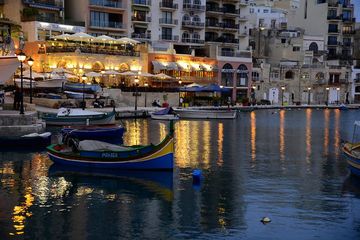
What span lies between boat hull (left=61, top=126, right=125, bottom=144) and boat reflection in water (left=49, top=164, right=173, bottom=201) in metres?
8.93

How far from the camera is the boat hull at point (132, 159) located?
88.7 ft

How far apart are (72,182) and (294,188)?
1047 cm

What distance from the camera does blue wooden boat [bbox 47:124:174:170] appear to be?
27.0 metres

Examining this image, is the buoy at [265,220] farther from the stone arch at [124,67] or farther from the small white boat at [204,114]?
the stone arch at [124,67]

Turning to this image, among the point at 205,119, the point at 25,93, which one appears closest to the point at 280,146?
the point at 205,119

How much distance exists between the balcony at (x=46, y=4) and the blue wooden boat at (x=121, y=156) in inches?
1832

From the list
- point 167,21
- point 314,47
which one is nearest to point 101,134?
point 167,21

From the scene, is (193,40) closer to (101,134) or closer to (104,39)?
(104,39)

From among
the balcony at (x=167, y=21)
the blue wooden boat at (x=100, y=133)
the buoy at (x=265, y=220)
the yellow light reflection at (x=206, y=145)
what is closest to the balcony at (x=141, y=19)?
the balcony at (x=167, y=21)

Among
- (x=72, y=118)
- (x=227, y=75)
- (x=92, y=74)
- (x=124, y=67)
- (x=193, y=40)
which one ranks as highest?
(x=193, y=40)

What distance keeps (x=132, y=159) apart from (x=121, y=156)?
Answer: 1.93 ft

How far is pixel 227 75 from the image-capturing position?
278 ft

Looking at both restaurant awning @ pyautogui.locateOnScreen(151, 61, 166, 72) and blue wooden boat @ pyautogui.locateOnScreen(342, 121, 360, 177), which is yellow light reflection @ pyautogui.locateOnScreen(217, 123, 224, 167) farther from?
restaurant awning @ pyautogui.locateOnScreen(151, 61, 166, 72)

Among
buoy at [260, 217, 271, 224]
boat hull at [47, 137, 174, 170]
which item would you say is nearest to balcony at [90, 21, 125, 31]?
boat hull at [47, 137, 174, 170]
